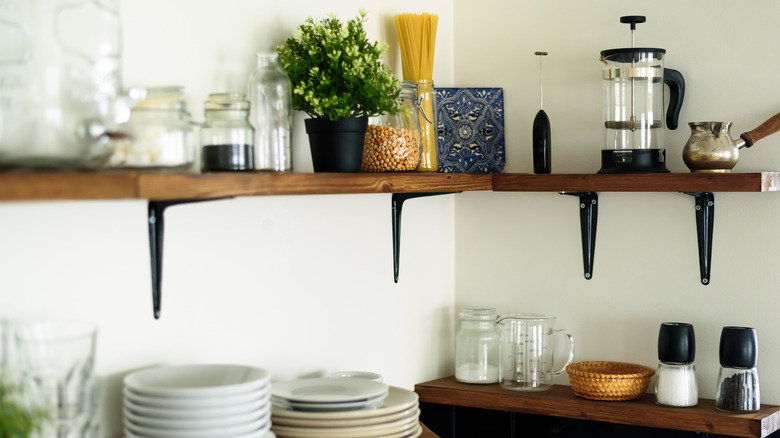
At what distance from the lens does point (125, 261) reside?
1628 mm

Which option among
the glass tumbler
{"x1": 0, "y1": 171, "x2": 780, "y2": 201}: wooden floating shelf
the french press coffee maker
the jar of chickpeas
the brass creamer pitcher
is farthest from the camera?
the french press coffee maker

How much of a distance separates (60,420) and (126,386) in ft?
0.71

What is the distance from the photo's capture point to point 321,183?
171cm

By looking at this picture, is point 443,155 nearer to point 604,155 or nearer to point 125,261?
point 604,155

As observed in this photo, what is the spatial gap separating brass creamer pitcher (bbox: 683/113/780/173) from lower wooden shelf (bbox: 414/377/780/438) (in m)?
0.56

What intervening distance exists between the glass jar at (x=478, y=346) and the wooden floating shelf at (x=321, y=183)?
1.13 ft

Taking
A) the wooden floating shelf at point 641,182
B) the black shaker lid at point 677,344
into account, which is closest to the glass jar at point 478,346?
the wooden floating shelf at point 641,182

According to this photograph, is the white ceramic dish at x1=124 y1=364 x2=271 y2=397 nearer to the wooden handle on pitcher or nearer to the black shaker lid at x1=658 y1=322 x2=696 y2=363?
the black shaker lid at x1=658 y1=322 x2=696 y2=363

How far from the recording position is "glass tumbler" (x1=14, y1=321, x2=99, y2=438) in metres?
1.33

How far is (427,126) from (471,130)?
0.86 ft

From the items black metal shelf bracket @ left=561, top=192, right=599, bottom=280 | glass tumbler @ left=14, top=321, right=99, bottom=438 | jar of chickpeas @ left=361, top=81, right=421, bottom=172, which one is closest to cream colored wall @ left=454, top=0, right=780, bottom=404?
black metal shelf bracket @ left=561, top=192, right=599, bottom=280

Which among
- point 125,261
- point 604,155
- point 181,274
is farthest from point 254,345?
point 604,155

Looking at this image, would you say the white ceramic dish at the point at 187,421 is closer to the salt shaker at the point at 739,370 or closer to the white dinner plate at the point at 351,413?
the white dinner plate at the point at 351,413

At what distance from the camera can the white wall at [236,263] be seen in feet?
5.06
